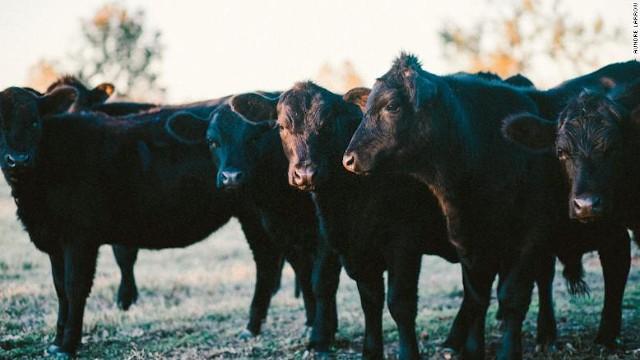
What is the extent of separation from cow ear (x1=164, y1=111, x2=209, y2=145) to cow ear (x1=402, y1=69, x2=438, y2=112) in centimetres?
310

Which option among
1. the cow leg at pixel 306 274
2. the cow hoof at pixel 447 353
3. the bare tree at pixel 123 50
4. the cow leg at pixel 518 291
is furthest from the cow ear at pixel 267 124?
the bare tree at pixel 123 50

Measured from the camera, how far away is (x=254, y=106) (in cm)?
712

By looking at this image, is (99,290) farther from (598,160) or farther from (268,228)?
(598,160)

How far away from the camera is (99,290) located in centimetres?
1130

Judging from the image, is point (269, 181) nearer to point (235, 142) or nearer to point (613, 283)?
point (235, 142)

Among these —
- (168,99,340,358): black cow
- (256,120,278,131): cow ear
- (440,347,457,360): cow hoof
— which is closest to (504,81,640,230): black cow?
(440,347,457,360): cow hoof

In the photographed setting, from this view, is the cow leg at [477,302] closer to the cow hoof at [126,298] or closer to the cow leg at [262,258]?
the cow leg at [262,258]

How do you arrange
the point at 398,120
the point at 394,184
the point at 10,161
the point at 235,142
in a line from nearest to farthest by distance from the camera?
the point at 398,120, the point at 394,184, the point at 10,161, the point at 235,142

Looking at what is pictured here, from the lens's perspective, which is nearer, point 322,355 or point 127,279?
point 322,355

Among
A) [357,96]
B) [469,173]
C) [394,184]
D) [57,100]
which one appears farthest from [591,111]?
[57,100]

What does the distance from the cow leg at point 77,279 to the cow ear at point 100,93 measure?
4.62 meters

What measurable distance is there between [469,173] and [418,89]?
25.9 inches

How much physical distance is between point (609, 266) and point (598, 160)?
1823 mm

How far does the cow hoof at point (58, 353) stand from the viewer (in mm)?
7125
